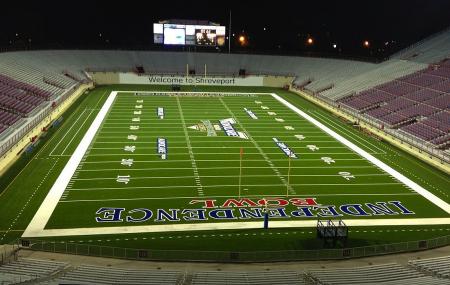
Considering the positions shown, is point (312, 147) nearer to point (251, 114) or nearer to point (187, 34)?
point (251, 114)

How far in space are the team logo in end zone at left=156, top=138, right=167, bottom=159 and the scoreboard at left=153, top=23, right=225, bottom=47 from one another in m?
28.7

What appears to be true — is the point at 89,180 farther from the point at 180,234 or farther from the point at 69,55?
the point at 69,55

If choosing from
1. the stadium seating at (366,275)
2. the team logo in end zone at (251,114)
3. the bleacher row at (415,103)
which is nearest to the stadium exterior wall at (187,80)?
the bleacher row at (415,103)

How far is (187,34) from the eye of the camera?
56.4m

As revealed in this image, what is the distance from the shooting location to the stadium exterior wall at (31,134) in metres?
24.4

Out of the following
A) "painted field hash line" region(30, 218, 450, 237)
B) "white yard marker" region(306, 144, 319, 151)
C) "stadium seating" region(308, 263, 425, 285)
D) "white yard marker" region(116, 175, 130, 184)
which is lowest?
"painted field hash line" region(30, 218, 450, 237)

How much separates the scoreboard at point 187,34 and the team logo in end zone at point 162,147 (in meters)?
28.7

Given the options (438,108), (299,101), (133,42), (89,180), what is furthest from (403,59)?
(89,180)

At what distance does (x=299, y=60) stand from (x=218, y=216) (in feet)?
160

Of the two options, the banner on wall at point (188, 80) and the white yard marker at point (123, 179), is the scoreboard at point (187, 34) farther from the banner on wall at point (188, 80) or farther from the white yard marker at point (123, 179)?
the white yard marker at point (123, 179)

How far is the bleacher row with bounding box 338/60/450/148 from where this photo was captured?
1280 inches

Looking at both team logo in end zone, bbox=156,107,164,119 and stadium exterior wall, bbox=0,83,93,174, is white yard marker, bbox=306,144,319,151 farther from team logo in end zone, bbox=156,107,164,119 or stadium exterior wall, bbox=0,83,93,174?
stadium exterior wall, bbox=0,83,93,174

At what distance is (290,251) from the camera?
14.9 m

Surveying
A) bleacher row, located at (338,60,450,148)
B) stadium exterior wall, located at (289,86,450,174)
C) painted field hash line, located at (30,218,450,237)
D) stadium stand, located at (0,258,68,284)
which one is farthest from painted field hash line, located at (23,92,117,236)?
bleacher row, located at (338,60,450,148)
